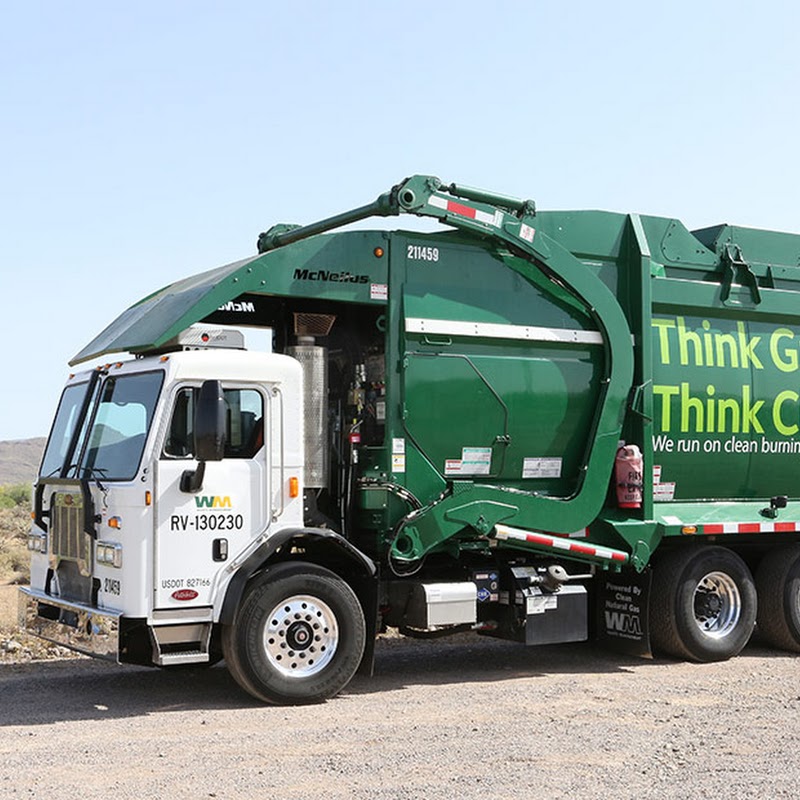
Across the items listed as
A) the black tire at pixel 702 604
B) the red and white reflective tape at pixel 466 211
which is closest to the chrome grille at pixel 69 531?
the red and white reflective tape at pixel 466 211

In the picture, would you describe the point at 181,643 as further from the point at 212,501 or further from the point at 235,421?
the point at 235,421

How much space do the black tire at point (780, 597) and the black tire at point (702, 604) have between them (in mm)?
323

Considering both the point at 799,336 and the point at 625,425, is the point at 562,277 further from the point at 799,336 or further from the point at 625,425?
the point at 799,336

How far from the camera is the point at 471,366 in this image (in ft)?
32.3

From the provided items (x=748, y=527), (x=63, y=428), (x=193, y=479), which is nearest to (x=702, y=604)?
(x=748, y=527)

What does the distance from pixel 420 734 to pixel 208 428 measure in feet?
8.11

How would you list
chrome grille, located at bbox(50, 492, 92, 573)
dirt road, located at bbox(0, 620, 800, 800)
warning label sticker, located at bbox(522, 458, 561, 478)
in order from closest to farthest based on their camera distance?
dirt road, located at bbox(0, 620, 800, 800)
chrome grille, located at bbox(50, 492, 92, 573)
warning label sticker, located at bbox(522, 458, 561, 478)

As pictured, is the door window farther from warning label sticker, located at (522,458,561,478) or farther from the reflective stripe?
warning label sticker, located at (522,458,561,478)

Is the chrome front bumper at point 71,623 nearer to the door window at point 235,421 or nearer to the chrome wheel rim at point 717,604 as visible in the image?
the door window at point 235,421

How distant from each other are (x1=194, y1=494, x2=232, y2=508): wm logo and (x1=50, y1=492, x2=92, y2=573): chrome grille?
0.93m

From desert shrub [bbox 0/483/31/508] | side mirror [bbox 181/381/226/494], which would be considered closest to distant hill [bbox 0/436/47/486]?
desert shrub [bbox 0/483/31/508]

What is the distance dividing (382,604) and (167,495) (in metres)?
2.21

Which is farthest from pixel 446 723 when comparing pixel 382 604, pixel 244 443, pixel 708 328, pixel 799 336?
pixel 799 336

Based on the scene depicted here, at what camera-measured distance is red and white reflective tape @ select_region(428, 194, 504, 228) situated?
376 inches
